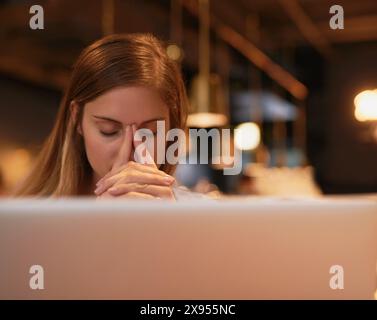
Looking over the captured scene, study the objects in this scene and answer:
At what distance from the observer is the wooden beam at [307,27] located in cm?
458

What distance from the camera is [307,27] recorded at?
17.7 feet

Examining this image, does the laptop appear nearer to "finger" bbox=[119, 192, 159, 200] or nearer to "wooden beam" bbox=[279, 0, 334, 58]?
"finger" bbox=[119, 192, 159, 200]

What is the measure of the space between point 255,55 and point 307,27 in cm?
77

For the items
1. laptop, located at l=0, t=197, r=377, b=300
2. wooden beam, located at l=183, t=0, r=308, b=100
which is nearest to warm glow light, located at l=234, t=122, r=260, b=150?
wooden beam, located at l=183, t=0, r=308, b=100

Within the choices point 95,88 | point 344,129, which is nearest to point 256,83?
point 344,129

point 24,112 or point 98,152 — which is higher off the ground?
point 24,112

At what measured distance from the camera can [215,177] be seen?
599 centimetres

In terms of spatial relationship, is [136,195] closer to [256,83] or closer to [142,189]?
[142,189]

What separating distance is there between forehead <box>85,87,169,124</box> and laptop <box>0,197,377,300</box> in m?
0.37

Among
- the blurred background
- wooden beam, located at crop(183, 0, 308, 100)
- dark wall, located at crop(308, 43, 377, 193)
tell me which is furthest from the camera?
dark wall, located at crop(308, 43, 377, 193)

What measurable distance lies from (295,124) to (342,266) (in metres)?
7.27

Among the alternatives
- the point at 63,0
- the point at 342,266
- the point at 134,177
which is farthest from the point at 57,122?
the point at 63,0

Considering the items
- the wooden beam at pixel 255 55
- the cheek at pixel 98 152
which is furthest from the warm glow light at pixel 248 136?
the cheek at pixel 98 152

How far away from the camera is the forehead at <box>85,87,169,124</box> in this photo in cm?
96
